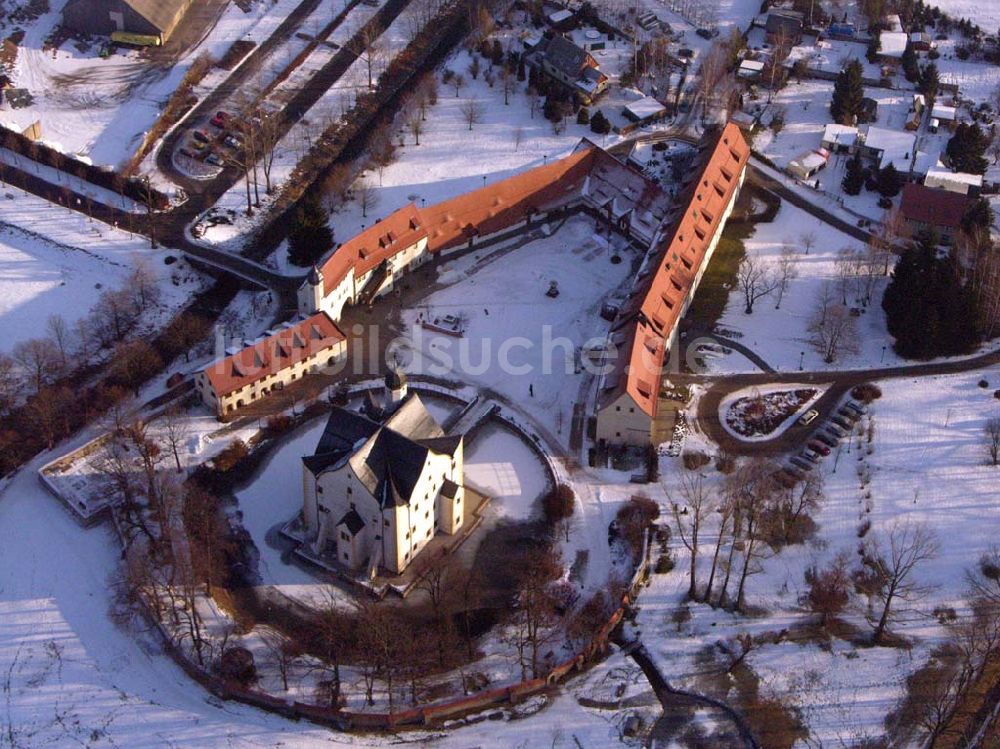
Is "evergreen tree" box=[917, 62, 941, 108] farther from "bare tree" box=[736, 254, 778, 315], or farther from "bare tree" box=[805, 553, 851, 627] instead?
"bare tree" box=[805, 553, 851, 627]

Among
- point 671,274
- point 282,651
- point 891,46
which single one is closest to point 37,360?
point 282,651

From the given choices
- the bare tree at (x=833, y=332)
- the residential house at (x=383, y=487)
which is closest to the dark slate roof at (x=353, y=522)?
the residential house at (x=383, y=487)

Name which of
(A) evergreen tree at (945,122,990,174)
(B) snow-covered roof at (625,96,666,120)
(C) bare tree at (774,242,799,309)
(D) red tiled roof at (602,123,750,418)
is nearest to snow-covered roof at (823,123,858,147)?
(A) evergreen tree at (945,122,990,174)

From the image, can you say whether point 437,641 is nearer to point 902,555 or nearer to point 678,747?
point 678,747

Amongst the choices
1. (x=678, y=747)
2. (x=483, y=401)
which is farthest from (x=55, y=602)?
(x=678, y=747)

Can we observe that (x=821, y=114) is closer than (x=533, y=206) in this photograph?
No

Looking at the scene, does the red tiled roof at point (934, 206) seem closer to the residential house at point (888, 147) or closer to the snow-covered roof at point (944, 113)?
the residential house at point (888, 147)
